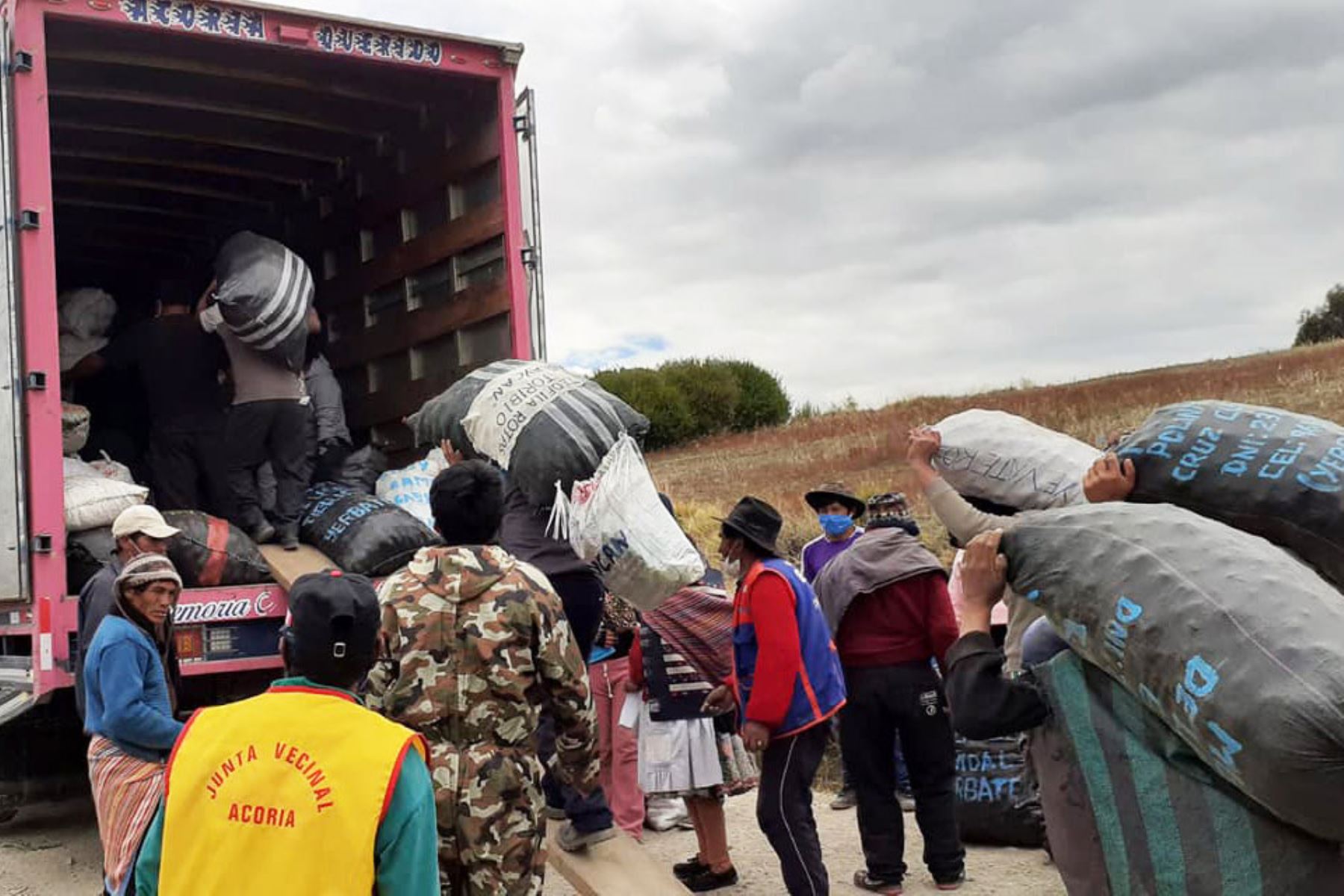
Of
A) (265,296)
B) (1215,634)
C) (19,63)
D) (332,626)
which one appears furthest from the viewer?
(265,296)

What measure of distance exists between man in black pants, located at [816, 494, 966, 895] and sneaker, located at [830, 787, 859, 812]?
134cm

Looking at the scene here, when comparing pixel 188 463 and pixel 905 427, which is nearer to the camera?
pixel 188 463

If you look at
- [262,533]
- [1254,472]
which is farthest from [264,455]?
[1254,472]

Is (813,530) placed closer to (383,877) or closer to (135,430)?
(135,430)

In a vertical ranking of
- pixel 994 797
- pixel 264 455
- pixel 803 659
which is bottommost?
pixel 994 797

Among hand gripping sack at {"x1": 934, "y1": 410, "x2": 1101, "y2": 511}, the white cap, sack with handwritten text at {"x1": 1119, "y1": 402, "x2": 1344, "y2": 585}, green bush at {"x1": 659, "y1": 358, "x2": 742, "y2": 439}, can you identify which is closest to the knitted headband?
the white cap

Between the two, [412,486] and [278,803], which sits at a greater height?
[412,486]

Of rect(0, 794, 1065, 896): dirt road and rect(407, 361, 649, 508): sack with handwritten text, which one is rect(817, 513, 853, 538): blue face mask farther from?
rect(407, 361, 649, 508): sack with handwritten text

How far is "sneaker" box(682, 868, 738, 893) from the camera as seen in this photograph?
5.26 metres

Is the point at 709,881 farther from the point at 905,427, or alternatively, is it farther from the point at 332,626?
the point at 905,427

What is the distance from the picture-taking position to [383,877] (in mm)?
2203

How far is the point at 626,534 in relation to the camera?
13.8 feet

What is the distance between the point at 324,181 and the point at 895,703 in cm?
437

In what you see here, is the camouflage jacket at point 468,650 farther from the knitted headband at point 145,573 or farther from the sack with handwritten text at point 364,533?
the sack with handwritten text at point 364,533
